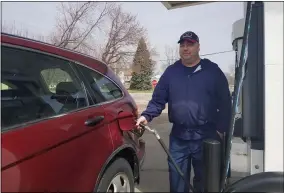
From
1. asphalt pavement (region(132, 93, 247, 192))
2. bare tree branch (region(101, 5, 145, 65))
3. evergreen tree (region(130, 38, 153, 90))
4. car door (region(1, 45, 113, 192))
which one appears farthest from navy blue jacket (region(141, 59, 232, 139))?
evergreen tree (region(130, 38, 153, 90))

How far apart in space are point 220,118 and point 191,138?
0.30 m

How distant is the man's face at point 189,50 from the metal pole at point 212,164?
3.51ft

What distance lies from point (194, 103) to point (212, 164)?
0.91m

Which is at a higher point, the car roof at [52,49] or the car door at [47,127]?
the car roof at [52,49]

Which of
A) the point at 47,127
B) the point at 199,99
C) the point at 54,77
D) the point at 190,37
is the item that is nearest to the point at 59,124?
the point at 47,127

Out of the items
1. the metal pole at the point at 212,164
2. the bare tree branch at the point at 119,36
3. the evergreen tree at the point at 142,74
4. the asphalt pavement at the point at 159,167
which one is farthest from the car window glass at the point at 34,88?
the evergreen tree at the point at 142,74

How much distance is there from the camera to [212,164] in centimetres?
176

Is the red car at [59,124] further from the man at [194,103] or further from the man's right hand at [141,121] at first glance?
the man at [194,103]

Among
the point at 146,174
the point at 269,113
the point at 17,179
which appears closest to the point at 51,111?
the point at 17,179

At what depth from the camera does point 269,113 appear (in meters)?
1.72

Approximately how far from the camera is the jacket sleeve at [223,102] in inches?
102

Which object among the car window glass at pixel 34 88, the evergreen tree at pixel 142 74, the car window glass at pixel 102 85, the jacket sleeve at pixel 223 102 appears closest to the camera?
the car window glass at pixel 34 88

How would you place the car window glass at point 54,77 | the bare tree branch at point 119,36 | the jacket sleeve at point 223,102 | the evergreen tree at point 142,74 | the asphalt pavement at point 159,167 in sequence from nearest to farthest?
the asphalt pavement at point 159,167
the car window glass at point 54,77
the jacket sleeve at point 223,102
the bare tree branch at point 119,36
the evergreen tree at point 142,74

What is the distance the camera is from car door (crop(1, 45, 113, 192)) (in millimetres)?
1688
